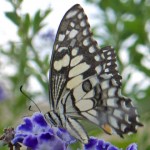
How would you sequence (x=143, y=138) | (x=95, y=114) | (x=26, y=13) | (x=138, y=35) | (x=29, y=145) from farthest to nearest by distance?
(x=138, y=35) < (x=143, y=138) < (x=26, y=13) < (x=95, y=114) < (x=29, y=145)

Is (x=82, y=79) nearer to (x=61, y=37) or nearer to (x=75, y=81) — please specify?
(x=75, y=81)

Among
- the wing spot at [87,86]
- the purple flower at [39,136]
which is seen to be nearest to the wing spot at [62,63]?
the wing spot at [87,86]

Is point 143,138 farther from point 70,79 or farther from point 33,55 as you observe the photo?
point 70,79

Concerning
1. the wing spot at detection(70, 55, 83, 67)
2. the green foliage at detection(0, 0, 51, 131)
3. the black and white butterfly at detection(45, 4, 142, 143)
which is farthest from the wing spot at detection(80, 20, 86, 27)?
the green foliage at detection(0, 0, 51, 131)

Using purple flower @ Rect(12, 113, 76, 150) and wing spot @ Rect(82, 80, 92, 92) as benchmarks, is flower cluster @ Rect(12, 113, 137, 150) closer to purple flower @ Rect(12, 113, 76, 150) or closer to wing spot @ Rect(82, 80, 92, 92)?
purple flower @ Rect(12, 113, 76, 150)

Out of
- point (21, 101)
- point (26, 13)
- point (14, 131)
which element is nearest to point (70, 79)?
point (14, 131)

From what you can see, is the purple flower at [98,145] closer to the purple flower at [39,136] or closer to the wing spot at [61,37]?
the purple flower at [39,136]
